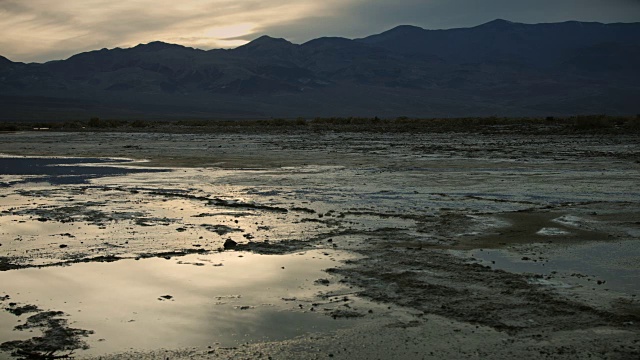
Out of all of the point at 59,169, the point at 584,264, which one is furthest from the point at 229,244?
the point at 59,169

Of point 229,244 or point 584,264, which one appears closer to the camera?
point 584,264

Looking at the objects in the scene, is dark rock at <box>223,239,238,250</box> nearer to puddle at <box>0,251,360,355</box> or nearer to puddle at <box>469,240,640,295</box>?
puddle at <box>0,251,360,355</box>

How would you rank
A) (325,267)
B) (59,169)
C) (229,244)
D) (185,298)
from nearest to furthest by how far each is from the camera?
(185,298) → (325,267) → (229,244) → (59,169)

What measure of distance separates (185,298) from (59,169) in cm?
1749

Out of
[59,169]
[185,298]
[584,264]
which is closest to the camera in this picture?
[185,298]

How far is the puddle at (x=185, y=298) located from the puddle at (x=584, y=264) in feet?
6.73

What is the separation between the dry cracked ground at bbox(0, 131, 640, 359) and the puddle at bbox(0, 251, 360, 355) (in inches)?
1.1

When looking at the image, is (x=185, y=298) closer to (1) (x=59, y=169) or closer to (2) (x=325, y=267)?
(2) (x=325, y=267)

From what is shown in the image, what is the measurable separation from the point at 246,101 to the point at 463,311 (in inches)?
7505

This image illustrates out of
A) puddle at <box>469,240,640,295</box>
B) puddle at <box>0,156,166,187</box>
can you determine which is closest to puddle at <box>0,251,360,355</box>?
puddle at <box>469,240,640,295</box>

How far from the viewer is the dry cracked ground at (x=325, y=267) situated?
652cm

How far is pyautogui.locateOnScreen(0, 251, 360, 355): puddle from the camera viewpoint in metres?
6.69

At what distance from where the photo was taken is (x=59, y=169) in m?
24.0

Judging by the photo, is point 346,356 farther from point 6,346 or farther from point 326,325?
point 6,346
